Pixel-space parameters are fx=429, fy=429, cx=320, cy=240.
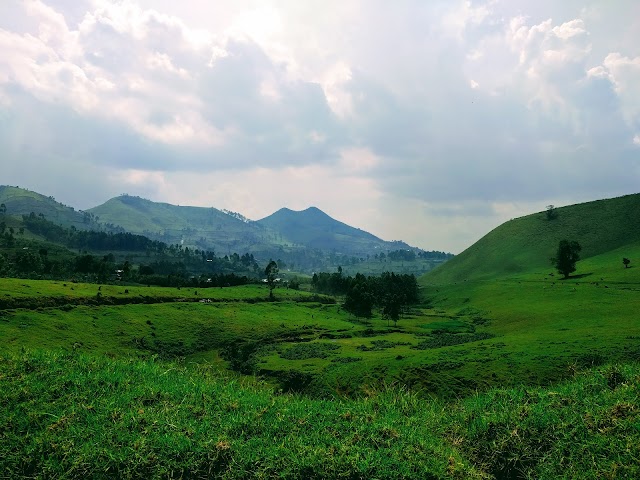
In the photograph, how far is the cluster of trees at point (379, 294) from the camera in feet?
384

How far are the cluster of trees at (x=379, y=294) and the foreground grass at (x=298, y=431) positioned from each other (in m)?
97.8

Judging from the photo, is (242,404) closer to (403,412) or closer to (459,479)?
(403,412)

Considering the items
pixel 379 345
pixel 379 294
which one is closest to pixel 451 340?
pixel 379 345

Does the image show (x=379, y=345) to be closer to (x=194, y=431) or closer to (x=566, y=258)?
(x=194, y=431)

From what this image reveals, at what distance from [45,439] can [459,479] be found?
8.92 metres

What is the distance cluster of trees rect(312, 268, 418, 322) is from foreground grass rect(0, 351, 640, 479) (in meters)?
97.8

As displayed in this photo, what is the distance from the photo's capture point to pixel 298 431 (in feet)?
32.9

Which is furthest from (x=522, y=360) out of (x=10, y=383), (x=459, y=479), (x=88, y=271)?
(x=88, y=271)

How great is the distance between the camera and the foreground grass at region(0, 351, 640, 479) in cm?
879

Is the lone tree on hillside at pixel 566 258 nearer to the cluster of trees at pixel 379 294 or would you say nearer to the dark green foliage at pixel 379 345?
the cluster of trees at pixel 379 294

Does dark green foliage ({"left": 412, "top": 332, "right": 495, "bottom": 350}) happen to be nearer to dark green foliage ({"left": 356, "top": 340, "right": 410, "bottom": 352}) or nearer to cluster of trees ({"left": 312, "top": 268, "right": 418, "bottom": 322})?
dark green foliage ({"left": 356, "top": 340, "right": 410, "bottom": 352})

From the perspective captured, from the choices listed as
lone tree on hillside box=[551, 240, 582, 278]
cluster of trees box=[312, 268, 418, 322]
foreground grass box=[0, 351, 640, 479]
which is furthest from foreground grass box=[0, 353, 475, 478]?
lone tree on hillside box=[551, 240, 582, 278]

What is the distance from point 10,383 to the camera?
459 inches

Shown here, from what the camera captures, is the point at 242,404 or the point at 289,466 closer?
the point at 289,466
